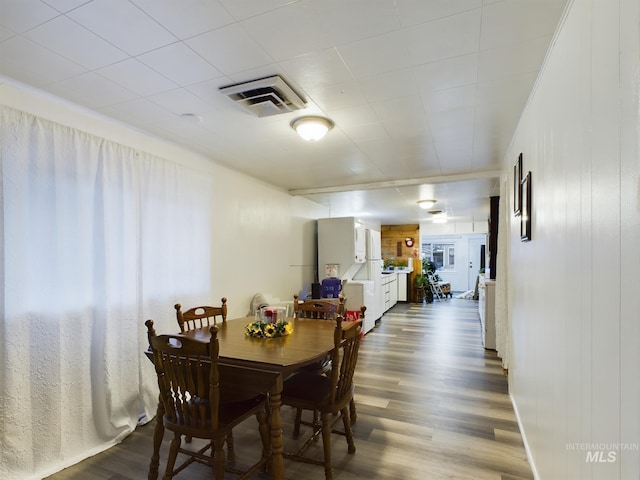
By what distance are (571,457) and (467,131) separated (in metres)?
2.40

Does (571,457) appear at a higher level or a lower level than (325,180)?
lower

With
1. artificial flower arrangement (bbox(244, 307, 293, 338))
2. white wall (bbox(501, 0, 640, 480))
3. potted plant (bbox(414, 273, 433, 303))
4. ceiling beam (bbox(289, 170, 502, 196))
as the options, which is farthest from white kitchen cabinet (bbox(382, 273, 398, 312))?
white wall (bbox(501, 0, 640, 480))

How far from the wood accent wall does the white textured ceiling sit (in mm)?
6603

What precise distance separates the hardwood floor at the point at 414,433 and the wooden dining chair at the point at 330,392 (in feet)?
0.53

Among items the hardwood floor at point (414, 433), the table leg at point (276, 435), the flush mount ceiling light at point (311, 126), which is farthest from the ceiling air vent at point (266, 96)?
the hardwood floor at point (414, 433)

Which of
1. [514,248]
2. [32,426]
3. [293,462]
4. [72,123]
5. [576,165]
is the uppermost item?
[72,123]

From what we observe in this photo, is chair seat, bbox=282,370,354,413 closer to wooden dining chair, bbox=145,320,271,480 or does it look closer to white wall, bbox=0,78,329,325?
wooden dining chair, bbox=145,320,271,480

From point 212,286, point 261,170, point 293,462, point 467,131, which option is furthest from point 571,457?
point 261,170

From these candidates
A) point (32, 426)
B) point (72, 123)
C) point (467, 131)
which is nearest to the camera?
point (32, 426)

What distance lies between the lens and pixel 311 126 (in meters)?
2.62

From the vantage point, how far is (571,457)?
1318 millimetres

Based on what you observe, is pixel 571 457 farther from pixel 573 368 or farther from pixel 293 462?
pixel 293 462

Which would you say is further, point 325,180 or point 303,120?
point 325,180

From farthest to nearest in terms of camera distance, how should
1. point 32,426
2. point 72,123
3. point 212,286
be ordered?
point 212,286 < point 72,123 < point 32,426
